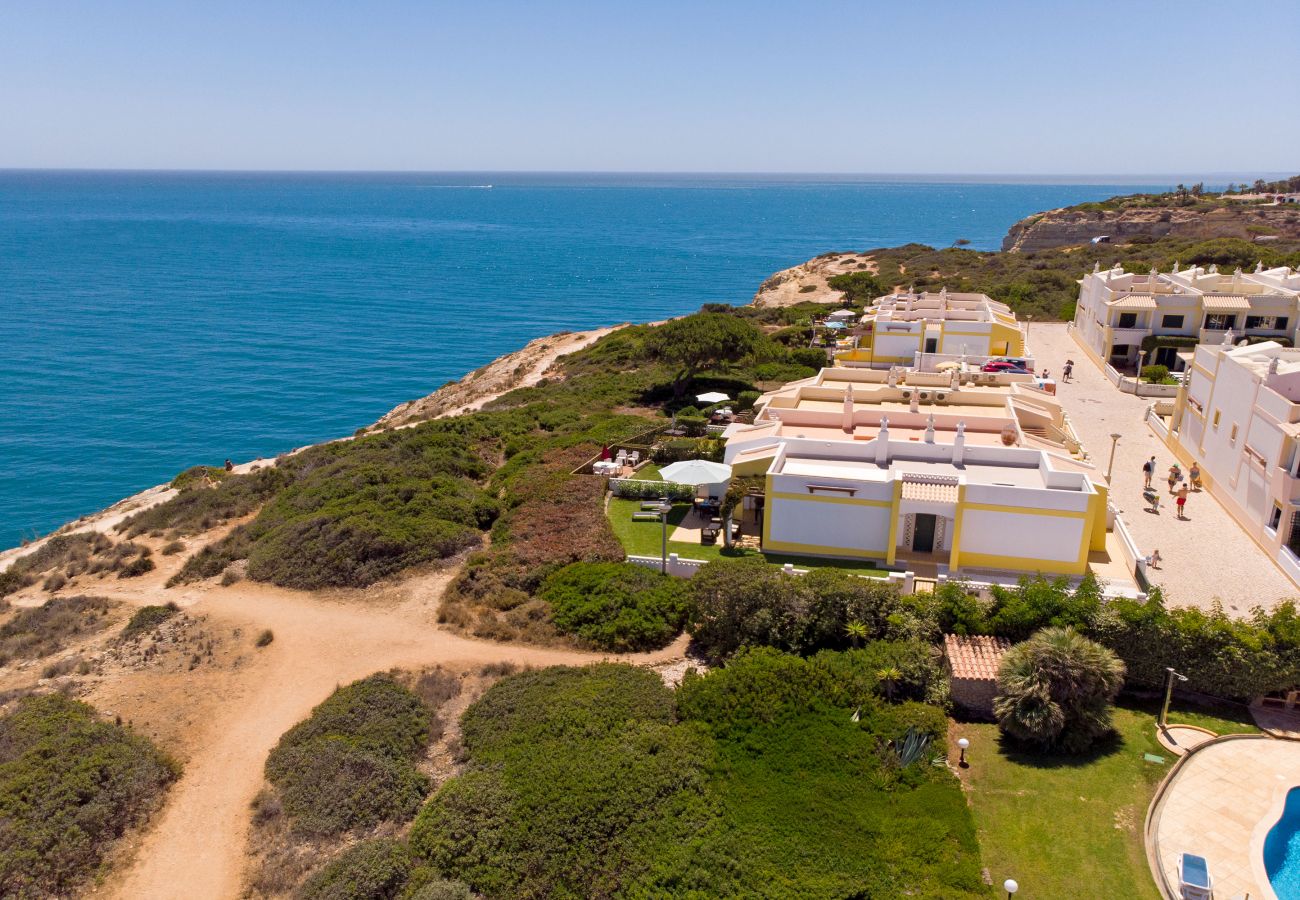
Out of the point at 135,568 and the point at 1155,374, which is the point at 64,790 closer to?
the point at 135,568

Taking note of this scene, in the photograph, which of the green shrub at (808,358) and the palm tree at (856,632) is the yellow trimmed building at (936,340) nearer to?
the green shrub at (808,358)

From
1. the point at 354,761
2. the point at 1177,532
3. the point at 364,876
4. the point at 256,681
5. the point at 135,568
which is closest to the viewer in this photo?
the point at 364,876

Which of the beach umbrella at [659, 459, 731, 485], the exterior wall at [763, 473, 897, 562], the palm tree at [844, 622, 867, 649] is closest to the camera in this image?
the palm tree at [844, 622, 867, 649]

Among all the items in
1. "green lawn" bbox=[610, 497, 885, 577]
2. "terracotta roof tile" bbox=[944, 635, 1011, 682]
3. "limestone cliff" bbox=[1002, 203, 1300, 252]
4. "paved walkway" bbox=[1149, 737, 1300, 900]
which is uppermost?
"limestone cliff" bbox=[1002, 203, 1300, 252]

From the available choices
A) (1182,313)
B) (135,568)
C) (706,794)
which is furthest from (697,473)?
(1182,313)

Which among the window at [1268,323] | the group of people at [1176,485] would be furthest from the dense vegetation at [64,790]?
the window at [1268,323]

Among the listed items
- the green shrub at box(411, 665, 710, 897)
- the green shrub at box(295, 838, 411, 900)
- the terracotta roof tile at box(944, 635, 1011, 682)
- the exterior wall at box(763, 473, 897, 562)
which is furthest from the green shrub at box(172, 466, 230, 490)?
the terracotta roof tile at box(944, 635, 1011, 682)

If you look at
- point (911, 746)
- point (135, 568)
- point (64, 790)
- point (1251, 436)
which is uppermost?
point (1251, 436)

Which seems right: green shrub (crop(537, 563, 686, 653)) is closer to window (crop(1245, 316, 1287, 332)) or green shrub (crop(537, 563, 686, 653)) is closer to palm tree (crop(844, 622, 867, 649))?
palm tree (crop(844, 622, 867, 649))
